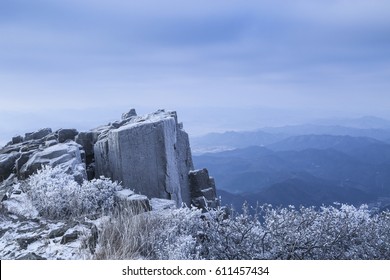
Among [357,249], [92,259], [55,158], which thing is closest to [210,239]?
[92,259]

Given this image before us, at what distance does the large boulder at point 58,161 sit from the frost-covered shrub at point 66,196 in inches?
51.0

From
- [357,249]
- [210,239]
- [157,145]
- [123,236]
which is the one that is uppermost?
[157,145]

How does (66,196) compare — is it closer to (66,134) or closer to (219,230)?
(219,230)

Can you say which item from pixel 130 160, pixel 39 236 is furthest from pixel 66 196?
pixel 130 160

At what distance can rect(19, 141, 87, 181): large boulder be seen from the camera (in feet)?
42.9

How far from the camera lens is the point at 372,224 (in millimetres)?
10422

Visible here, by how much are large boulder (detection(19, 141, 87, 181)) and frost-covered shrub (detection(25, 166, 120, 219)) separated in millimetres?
1295

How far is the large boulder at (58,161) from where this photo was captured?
42.9 feet

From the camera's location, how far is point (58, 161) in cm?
1361

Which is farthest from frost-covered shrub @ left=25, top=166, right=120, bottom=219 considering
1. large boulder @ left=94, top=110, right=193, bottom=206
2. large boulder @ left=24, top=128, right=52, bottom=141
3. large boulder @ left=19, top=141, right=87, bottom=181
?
large boulder @ left=24, top=128, right=52, bottom=141

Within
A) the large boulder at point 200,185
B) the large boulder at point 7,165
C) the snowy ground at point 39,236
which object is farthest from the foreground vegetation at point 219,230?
the large boulder at point 200,185

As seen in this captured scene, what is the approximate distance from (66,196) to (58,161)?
3.45 m

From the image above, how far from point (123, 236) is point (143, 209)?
8.74ft
